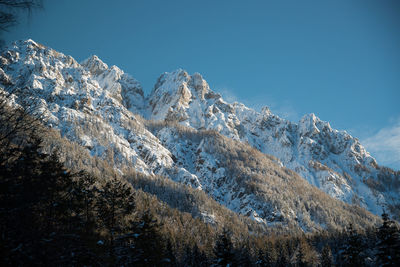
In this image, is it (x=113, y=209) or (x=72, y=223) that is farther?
(x=113, y=209)

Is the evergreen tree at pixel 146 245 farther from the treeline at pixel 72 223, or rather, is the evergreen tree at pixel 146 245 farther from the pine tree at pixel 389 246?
the pine tree at pixel 389 246

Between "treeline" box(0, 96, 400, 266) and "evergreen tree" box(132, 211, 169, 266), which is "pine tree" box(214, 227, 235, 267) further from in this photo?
"evergreen tree" box(132, 211, 169, 266)

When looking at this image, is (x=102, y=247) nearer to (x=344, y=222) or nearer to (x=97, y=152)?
(x=97, y=152)

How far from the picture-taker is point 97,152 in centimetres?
18962

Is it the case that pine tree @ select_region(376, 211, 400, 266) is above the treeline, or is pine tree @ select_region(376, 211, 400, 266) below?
above

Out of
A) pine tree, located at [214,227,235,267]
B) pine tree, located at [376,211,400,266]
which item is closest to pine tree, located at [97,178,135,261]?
pine tree, located at [214,227,235,267]

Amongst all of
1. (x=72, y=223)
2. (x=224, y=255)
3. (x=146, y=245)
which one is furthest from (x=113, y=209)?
(x=224, y=255)

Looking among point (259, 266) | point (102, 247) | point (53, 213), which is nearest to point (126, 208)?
point (102, 247)

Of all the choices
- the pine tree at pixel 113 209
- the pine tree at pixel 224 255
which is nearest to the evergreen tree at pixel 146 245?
the pine tree at pixel 113 209

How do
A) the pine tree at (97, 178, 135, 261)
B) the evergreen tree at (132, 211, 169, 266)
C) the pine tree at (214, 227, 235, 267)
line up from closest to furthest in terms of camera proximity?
the evergreen tree at (132, 211, 169, 266), the pine tree at (97, 178, 135, 261), the pine tree at (214, 227, 235, 267)

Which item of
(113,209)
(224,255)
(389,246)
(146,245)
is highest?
(389,246)

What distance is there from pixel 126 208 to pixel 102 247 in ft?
14.0

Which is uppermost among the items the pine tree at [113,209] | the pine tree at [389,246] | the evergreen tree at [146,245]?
the pine tree at [389,246]

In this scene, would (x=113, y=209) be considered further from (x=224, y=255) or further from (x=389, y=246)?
(x=389, y=246)
